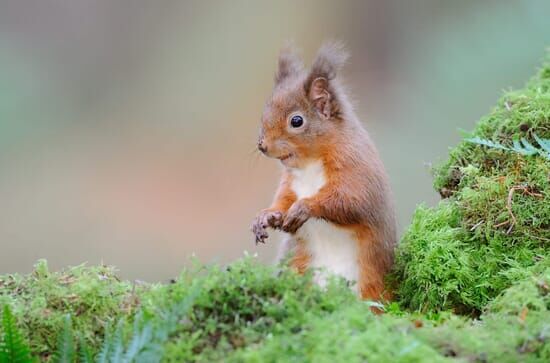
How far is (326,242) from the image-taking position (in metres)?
3.22

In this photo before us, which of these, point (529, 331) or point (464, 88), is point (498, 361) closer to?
point (529, 331)

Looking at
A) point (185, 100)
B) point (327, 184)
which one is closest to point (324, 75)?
point (327, 184)

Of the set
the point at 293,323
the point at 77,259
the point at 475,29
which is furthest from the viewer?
the point at 475,29

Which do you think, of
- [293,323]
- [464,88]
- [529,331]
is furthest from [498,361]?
[464,88]

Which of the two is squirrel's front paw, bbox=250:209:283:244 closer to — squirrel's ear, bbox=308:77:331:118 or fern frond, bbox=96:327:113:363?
squirrel's ear, bbox=308:77:331:118

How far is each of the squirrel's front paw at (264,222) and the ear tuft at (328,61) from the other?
23.2 inches

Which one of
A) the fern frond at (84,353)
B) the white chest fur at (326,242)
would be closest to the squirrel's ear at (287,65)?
the white chest fur at (326,242)

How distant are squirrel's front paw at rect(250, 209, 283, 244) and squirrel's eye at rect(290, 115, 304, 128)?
1.23 ft

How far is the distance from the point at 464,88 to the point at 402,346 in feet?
19.1

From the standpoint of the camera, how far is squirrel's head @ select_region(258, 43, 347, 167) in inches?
130

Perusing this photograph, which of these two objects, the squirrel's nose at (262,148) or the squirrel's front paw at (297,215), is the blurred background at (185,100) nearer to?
the squirrel's nose at (262,148)

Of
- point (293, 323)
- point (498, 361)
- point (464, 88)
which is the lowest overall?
point (498, 361)

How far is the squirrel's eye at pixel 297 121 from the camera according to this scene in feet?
10.9

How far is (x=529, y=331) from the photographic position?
1.93 m
